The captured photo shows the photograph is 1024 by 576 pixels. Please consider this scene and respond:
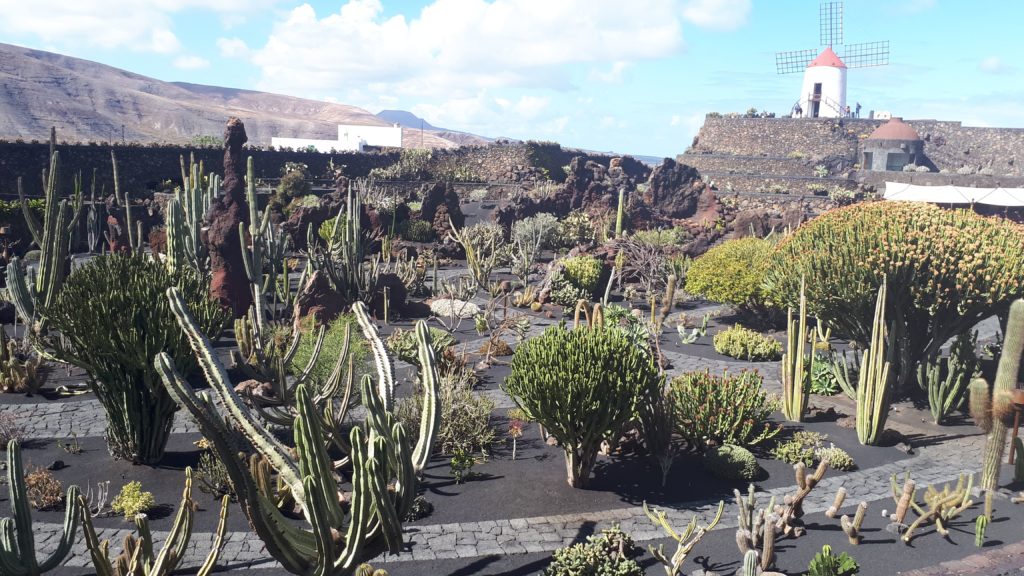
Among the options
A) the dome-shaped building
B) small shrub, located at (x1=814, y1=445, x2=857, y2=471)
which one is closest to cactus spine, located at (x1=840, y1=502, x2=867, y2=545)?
small shrub, located at (x1=814, y1=445, x2=857, y2=471)

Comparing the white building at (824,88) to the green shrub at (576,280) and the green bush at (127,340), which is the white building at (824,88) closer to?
the green shrub at (576,280)

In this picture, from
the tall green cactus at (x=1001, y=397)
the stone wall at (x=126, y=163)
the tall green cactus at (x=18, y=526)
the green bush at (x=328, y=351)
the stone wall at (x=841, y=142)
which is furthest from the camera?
the stone wall at (x=841, y=142)

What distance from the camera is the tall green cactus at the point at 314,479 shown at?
4379 millimetres

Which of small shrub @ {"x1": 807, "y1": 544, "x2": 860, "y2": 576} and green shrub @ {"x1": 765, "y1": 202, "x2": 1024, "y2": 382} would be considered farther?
green shrub @ {"x1": 765, "y1": 202, "x2": 1024, "y2": 382}

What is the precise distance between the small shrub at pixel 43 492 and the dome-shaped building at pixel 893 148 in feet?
168

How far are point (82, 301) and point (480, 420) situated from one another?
15.8 ft

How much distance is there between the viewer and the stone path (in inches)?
277

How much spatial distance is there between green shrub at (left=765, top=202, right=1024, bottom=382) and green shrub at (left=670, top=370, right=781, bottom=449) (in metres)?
2.31

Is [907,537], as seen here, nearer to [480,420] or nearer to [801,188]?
[480,420]

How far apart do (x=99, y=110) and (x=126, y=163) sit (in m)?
79.2

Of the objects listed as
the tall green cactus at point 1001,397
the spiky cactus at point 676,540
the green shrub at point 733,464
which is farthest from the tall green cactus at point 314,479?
the tall green cactus at point 1001,397

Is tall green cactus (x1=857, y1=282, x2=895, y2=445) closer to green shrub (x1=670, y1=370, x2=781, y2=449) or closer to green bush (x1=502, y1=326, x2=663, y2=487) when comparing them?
green shrub (x1=670, y1=370, x2=781, y2=449)

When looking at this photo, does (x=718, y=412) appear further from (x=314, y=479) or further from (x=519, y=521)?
(x=314, y=479)

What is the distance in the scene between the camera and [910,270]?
34.8 feet
